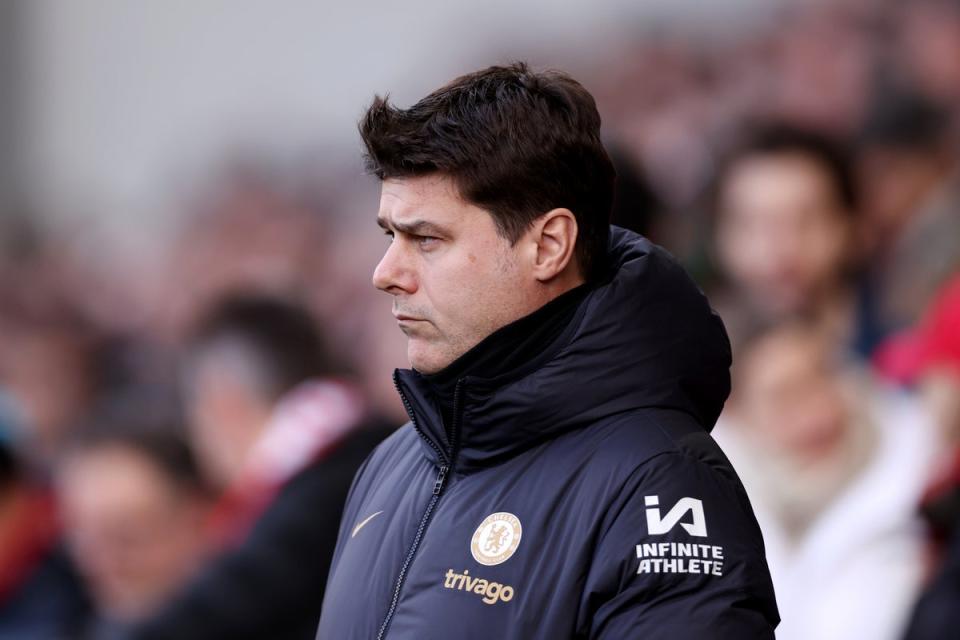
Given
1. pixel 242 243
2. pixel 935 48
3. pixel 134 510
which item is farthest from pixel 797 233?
pixel 242 243

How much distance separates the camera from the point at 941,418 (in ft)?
13.6

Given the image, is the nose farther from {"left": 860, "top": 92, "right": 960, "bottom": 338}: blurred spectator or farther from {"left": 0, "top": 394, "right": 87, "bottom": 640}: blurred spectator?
{"left": 0, "top": 394, "right": 87, "bottom": 640}: blurred spectator

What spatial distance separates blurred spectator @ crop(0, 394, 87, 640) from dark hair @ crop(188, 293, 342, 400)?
1.13 m

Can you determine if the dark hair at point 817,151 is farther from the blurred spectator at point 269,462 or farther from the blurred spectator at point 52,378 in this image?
the blurred spectator at point 52,378

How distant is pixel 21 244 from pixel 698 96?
747 cm

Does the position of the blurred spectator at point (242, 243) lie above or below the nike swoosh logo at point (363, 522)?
below

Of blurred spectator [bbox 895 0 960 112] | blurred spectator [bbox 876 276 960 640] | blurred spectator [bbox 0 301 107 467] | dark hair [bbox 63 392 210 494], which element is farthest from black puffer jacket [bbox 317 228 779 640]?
blurred spectator [bbox 0 301 107 467]

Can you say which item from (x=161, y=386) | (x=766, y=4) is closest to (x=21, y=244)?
(x=161, y=386)

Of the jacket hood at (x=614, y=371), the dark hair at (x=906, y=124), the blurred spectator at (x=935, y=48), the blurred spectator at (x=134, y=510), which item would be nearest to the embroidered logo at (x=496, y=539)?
the jacket hood at (x=614, y=371)

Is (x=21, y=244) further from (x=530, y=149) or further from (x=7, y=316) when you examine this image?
(x=530, y=149)

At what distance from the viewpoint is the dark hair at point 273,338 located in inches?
187

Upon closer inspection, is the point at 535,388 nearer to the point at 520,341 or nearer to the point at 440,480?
the point at 520,341

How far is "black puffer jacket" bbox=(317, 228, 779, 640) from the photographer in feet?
5.86

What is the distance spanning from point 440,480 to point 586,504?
0.84 feet
